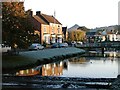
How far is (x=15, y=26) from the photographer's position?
1788 inches

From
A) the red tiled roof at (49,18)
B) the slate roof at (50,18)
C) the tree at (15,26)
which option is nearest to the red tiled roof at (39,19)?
the slate roof at (50,18)

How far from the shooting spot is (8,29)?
4512 centimetres

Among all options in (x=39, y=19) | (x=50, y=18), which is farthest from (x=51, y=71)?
(x=50, y=18)

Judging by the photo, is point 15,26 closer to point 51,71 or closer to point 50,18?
point 51,71

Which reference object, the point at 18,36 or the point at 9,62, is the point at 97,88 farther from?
the point at 18,36

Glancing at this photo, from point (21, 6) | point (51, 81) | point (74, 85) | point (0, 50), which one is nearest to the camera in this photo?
point (74, 85)

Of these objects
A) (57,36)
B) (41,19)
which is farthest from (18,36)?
(57,36)

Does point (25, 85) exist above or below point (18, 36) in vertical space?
below

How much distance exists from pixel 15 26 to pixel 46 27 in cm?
5932

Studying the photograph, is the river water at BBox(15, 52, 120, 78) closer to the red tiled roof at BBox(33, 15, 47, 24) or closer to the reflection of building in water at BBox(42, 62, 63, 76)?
the reflection of building in water at BBox(42, 62, 63, 76)

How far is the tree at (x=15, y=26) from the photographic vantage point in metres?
44.5

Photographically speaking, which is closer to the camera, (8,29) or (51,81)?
(51,81)

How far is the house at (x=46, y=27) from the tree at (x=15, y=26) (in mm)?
47508

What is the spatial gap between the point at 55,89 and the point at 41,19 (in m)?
83.9
